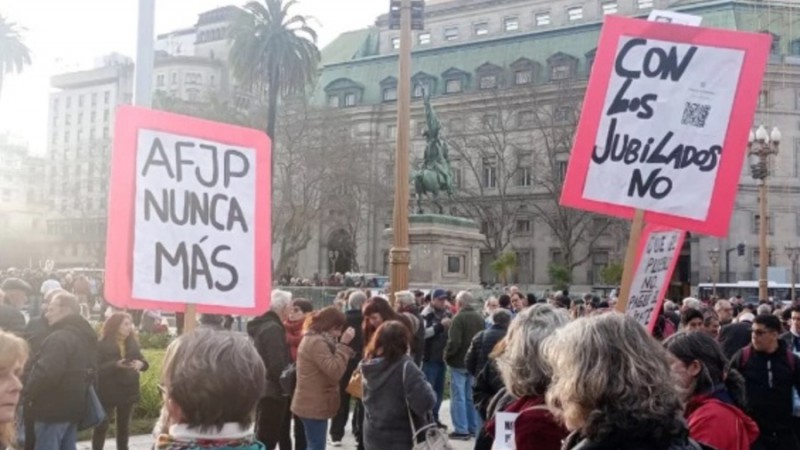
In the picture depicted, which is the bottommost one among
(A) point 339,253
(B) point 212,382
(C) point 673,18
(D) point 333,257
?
(B) point 212,382

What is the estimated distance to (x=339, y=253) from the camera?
67688 mm

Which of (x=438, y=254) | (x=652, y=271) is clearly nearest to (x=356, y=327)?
(x=652, y=271)

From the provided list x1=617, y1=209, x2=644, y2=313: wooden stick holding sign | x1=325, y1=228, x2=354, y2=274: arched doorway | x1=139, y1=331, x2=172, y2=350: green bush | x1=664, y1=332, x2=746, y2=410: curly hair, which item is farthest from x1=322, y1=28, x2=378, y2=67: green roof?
x1=664, y1=332, x2=746, y2=410: curly hair

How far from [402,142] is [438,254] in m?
13.1

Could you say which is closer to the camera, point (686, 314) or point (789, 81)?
point (686, 314)

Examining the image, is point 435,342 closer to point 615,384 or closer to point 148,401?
point 148,401

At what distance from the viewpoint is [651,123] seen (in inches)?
211

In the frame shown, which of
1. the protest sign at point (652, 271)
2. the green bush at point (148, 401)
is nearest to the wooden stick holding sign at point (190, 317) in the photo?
the protest sign at point (652, 271)

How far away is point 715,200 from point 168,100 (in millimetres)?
48607

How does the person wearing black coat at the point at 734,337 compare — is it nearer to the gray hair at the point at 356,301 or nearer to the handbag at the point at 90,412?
the gray hair at the point at 356,301

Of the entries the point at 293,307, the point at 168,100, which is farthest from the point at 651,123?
the point at 168,100

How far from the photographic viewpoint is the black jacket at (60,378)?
6.68m

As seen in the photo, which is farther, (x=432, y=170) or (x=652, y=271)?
(x=432, y=170)

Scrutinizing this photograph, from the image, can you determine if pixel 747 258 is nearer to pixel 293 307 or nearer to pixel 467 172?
pixel 467 172
